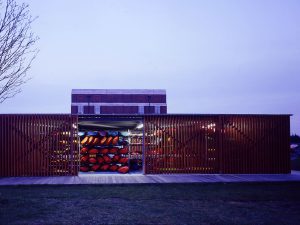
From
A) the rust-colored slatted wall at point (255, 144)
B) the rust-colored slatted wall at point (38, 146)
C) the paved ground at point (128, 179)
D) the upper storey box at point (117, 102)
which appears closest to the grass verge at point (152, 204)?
the paved ground at point (128, 179)

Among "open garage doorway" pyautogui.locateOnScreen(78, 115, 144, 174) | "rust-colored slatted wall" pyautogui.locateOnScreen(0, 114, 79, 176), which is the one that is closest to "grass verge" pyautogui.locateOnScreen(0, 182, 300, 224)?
"rust-colored slatted wall" pyautogui.locateOnScreen(0, 114, 79, 176)

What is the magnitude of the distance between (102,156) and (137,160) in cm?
242

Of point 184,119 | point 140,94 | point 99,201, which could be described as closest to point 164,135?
point 184,119

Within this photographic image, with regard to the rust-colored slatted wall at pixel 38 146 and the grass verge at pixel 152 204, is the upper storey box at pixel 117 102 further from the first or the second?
the grass verge at pixel 152 204

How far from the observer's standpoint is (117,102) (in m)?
55.7

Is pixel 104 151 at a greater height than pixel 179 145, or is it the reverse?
pixel 179 145

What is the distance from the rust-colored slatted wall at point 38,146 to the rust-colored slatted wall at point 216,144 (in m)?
4.16

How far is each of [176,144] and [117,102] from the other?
37547 mm

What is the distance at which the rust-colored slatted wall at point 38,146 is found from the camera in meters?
17.9

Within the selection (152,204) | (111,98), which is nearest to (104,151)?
(152,204)

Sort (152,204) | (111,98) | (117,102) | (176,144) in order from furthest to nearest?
(111,98), (117,102), (176,144), (152,204)

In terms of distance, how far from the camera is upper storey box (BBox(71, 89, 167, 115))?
55.1 m

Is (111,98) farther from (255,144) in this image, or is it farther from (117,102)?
(255,144)

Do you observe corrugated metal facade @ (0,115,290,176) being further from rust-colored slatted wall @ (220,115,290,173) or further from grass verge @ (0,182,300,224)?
grass verge @ (0,182,300,224)
